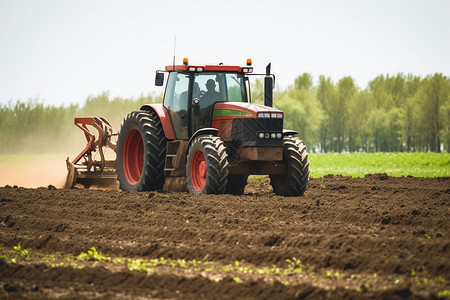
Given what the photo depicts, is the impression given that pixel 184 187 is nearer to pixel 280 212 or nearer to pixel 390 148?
pixel 280 212

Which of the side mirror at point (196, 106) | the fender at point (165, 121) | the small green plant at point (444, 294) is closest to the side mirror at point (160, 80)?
the fender at point (165, 121)

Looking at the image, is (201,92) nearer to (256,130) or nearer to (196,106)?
(196,106)

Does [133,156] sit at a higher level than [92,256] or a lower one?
higher

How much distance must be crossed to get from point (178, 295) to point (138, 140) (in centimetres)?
947

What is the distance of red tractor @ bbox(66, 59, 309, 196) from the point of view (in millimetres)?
12383

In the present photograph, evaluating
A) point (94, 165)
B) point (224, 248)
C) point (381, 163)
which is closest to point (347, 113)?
point (381, 163)

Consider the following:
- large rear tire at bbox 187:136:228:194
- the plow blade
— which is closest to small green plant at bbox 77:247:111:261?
large rear tire at bbox 187:136:228:194

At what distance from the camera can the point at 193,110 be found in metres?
13.1

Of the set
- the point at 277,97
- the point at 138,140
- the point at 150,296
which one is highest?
the point at 277,97

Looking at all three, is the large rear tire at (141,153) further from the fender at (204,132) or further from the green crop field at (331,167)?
the green crop field at (331,167)

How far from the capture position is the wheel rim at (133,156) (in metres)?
14.7

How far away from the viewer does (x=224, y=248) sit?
7.26m

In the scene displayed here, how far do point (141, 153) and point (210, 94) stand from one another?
105 inches

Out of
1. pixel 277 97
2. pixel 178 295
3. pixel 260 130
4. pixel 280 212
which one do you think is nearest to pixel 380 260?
pixel 178 295
